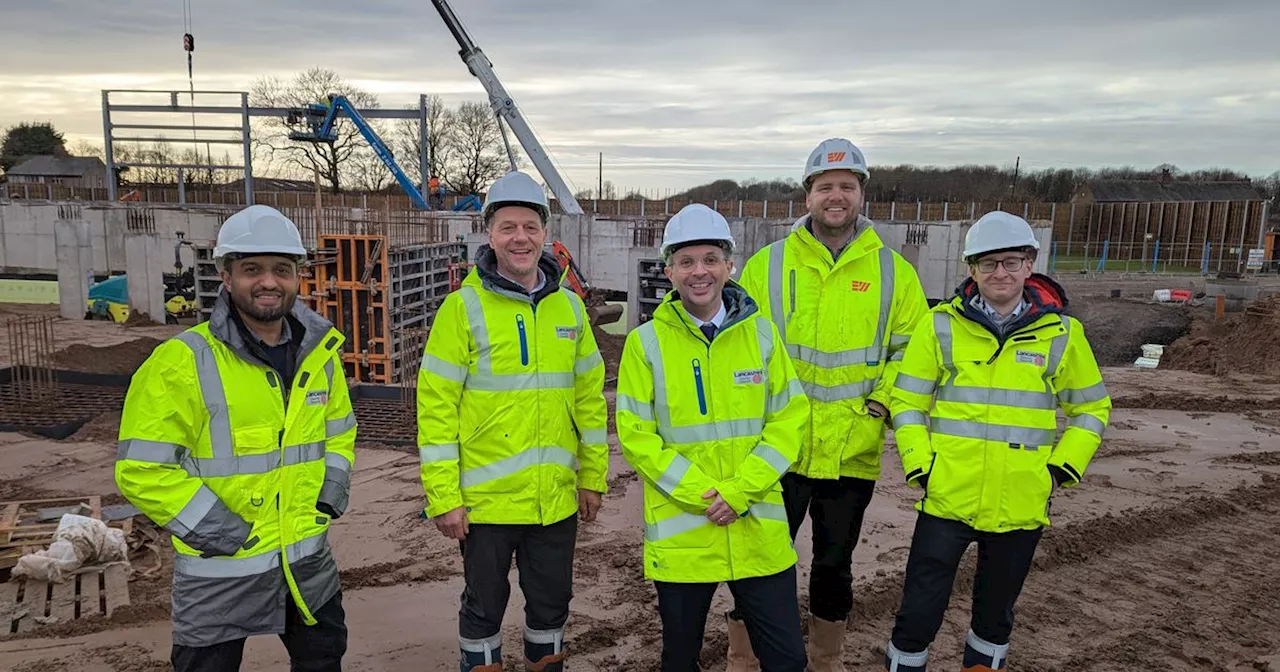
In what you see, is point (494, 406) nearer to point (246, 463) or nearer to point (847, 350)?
point (246, 463)

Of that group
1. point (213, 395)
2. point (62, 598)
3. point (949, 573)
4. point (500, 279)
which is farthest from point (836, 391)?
point (62, 598)

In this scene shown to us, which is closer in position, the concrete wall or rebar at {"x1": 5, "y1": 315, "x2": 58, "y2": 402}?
rebar at {"x1": 5, "y1": 315, "x2": 58, "y2": 402}

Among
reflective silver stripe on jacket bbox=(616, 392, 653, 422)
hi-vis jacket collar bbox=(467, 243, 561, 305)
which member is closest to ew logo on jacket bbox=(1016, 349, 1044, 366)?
reflective silver stripe on jacket bbox=(616, 392, 653, 422)

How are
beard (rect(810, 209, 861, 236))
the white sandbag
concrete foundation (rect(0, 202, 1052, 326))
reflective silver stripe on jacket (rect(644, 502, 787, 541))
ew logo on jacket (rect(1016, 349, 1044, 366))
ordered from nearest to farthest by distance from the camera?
reflective silver stripe on jacket (rect(644, 502, 787, 541))
ew logo on jacket (rect(1016, 349, 1044, 366))
beard (rect(810, 209, 861, 236))
the white sandbag
concrete foundation (rect(0, 202, 1052, 326))

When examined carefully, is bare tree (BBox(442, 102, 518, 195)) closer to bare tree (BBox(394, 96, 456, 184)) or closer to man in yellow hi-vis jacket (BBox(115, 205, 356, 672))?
bare tree (BBox(394, 96, 456, 184))

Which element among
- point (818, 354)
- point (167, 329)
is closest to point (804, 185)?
point (818, 354)

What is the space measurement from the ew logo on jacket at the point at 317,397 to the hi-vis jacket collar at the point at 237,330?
0.13 metres

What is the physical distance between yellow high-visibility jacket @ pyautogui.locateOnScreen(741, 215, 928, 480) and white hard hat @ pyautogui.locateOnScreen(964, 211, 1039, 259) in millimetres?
297

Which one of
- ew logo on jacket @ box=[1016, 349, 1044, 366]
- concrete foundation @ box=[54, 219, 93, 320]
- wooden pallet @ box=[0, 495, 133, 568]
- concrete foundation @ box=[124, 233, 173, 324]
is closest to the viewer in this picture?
ew logo on jacket @ box=[1016, 349, 1044, 366]

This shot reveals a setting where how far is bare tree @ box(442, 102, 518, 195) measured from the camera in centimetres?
4484

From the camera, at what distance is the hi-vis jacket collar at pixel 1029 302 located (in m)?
3.25

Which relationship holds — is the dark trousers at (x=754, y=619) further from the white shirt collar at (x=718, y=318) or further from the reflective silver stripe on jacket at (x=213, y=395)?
the reflective silver stripe on jacket at (x=213, y=395)

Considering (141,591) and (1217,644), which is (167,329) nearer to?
(141,591)

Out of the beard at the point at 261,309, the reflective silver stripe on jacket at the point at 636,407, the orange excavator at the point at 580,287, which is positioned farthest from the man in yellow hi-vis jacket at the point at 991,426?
the orange excavator at the point at 580,287
